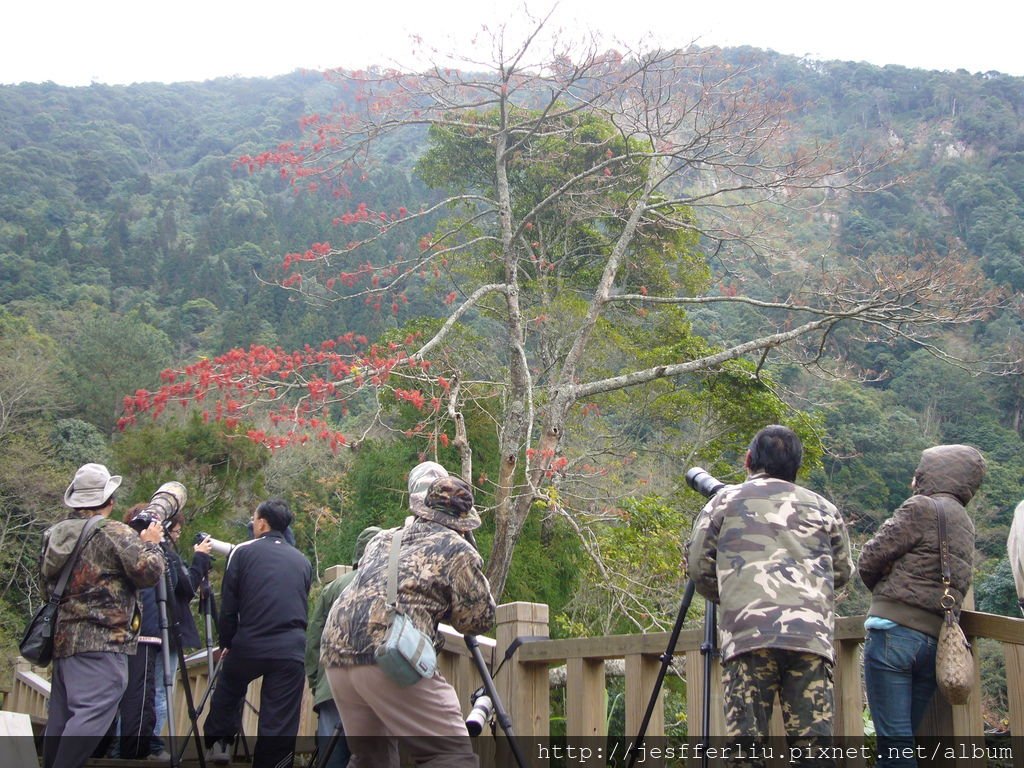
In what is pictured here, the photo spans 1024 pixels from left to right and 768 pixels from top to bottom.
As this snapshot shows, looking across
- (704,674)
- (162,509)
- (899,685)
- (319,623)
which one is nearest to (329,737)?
(319,623)

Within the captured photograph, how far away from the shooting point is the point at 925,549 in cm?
304

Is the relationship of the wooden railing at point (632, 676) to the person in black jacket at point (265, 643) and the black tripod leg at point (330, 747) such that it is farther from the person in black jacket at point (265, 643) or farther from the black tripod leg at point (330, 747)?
the person in black jacket at point (265, 643)

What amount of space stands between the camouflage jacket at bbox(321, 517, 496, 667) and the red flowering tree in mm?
4742

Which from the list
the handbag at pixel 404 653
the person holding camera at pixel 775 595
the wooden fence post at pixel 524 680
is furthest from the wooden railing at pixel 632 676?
the handbag at pixel 404 653

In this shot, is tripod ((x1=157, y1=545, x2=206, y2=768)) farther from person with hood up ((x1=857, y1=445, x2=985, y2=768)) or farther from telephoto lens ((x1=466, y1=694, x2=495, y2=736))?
person with hood up ((x1=857, y1=445, x2=985, y2=768))

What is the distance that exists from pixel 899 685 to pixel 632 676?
3.05 ft

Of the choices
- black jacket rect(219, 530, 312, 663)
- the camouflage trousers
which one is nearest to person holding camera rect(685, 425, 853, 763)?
the camouflage trousers

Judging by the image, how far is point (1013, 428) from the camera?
25109 mm

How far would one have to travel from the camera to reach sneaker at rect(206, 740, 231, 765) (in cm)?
478

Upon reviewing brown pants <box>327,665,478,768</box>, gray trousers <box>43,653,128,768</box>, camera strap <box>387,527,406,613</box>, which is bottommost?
gray trousers <box>43,653,128,768</box>

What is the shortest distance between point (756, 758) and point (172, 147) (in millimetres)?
55546

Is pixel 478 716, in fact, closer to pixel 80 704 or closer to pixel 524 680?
pixel 524 680

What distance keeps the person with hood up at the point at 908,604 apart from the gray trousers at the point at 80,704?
3.07 metres

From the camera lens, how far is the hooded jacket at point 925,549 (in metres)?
2.98
